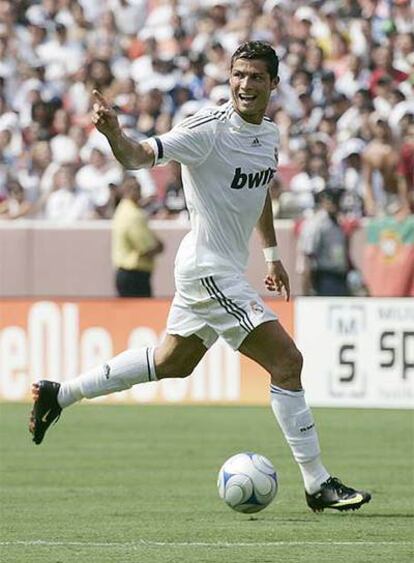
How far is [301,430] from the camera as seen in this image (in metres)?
9.59

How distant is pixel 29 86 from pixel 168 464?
13.2m

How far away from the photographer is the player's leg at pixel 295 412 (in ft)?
31.1

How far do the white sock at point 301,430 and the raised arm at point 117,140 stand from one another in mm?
1716

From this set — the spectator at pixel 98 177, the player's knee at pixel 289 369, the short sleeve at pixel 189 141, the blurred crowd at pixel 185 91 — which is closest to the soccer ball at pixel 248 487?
the player's knee at pixel 289 369

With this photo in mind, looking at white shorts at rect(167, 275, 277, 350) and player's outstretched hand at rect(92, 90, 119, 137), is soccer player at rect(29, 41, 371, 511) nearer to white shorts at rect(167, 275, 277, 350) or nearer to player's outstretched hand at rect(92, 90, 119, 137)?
white shorts at rect(167, 275, 277, 350)

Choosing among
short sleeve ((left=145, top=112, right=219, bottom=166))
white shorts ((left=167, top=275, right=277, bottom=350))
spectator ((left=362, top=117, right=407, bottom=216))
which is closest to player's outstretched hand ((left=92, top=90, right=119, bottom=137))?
short sleeve ((left=145, top=112, right=219, bottom=166))

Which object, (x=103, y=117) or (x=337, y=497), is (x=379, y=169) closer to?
(x=337, y=497)

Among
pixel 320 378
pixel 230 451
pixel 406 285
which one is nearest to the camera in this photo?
pixel 230 451

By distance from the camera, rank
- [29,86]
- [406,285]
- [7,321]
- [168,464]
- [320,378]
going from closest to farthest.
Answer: [168,464] → [320,378] → [7,321] → [406,285] → [29,86]

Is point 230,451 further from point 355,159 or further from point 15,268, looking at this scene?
point 15,268

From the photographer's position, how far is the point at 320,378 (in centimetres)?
1777

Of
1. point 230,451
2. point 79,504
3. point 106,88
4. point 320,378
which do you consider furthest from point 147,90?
point 79,504

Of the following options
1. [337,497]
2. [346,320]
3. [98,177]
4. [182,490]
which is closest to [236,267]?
[337,497]

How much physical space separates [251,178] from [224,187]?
173 mm
